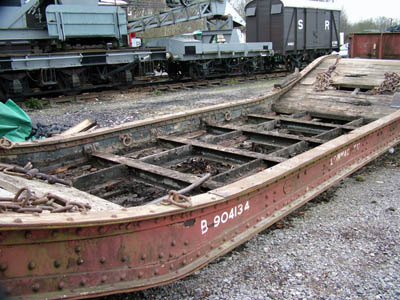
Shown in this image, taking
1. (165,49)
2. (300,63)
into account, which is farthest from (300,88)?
(300,63)

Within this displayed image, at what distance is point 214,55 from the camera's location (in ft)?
53.0

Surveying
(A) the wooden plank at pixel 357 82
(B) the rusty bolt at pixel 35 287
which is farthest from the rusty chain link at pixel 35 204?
(A) the wooden plank at pixel 357 82

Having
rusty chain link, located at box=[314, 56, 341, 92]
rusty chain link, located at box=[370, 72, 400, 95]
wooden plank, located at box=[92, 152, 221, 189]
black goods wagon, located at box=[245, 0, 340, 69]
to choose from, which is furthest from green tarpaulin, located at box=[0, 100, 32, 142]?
black goods wagon, located at box=[245, 0, 340, 69]

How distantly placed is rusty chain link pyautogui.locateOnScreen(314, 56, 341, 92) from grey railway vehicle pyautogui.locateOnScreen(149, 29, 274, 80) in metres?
8.20

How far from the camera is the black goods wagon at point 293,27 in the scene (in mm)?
19719

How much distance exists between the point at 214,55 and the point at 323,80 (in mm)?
9353

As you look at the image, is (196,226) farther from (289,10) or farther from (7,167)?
(289,10)

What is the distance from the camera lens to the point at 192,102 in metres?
11.9

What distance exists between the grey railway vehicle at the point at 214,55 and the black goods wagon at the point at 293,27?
1.24m

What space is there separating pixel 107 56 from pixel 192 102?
3302 millimetres

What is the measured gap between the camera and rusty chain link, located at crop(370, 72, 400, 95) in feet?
21.4

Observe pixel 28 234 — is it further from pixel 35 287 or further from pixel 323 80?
pixel 323 80

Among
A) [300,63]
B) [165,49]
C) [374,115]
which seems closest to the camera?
[374,115]

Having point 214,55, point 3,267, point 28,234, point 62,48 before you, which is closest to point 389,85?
point 28,234
